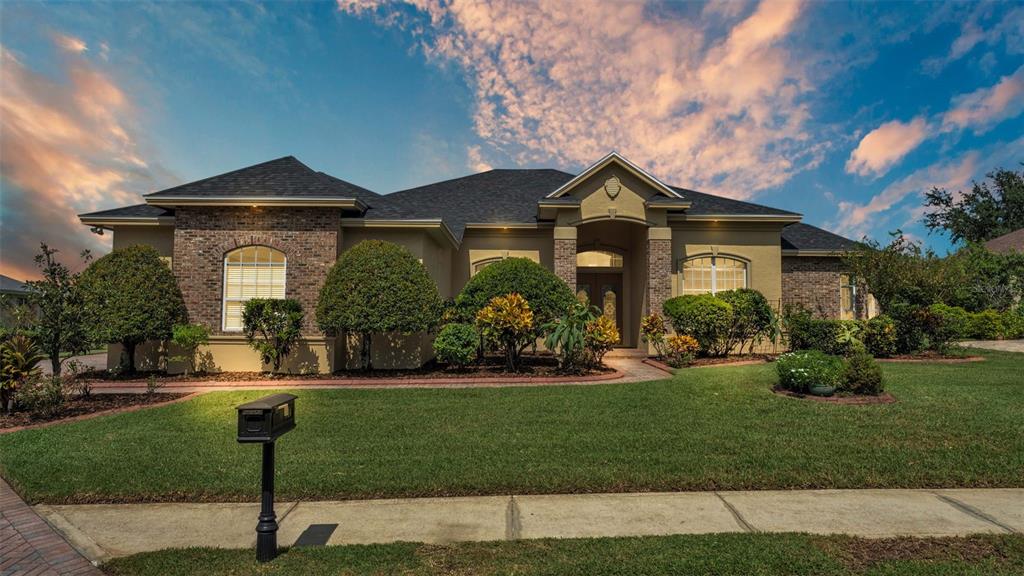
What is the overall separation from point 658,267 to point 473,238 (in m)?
6.50

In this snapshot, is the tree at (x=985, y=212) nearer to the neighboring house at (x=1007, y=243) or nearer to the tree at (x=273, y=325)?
the neighboring house at (x=1007, y=243)

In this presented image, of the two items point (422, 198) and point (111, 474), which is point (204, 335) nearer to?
point (111, 474)

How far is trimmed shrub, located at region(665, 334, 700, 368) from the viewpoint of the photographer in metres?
13.4

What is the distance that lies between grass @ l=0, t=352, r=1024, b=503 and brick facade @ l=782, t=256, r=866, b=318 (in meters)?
8.33

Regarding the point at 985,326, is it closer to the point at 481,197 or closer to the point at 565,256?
the point at 565,256

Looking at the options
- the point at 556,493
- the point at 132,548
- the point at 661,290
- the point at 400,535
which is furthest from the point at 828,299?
the point at 132,548

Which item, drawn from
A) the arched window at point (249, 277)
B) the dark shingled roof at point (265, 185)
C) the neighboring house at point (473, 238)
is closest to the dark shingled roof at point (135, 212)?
the neighboring house at point (473, 238)

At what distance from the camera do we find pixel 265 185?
1381cm

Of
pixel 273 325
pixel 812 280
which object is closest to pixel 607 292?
pixel 812 280

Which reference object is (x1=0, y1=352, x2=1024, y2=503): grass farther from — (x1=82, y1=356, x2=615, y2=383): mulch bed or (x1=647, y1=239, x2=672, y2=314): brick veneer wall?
(x1=647, y1=239, x2=672, y2=314): brick veneer wall

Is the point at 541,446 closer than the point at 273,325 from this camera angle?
Yes

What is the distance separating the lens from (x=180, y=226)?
13406 millimetres

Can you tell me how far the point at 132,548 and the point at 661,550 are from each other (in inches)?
166

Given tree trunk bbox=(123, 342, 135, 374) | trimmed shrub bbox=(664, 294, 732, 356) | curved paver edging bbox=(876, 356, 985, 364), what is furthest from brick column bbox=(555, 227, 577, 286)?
tree trunk bbox=(123, 342, 135, 374)
